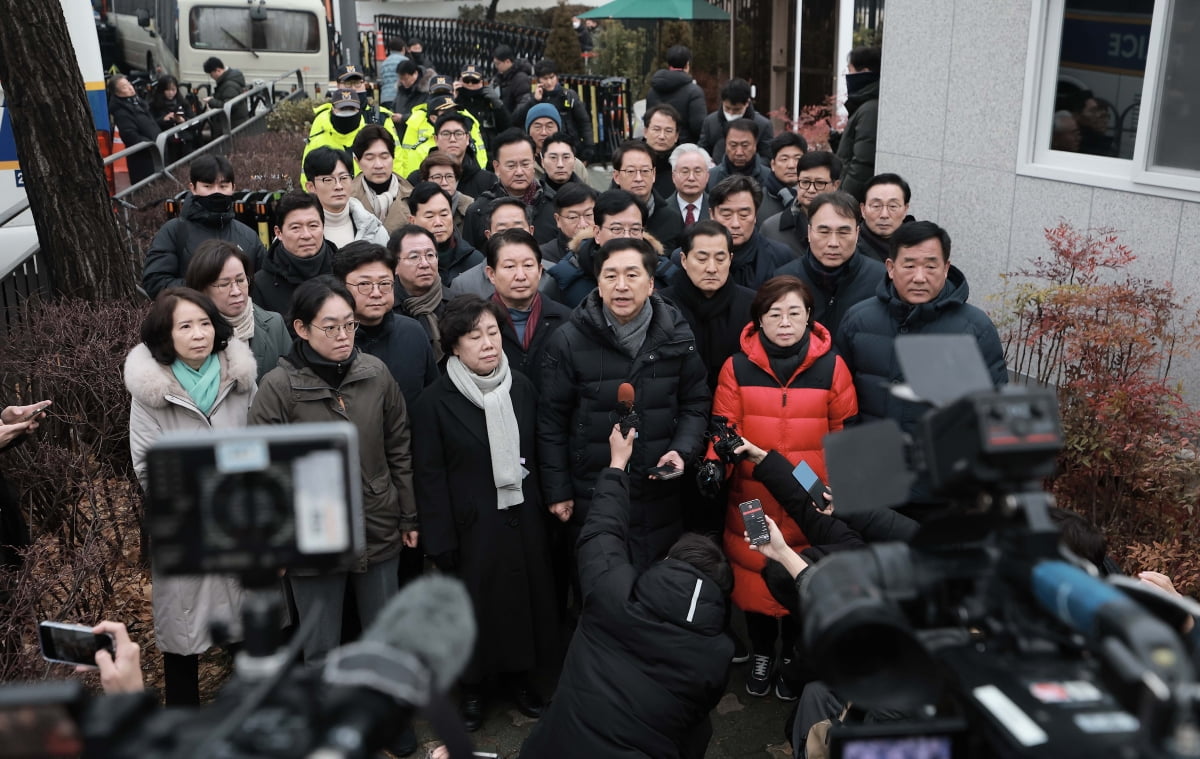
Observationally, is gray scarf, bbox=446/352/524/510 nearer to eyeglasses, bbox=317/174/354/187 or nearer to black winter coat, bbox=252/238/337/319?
black winter coat, bbox=252/238/337/319

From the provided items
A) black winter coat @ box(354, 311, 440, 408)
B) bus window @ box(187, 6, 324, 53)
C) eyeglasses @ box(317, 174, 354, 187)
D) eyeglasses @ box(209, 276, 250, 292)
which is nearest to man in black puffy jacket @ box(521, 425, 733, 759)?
black winter coat @ box(354, 311, 440, 408)

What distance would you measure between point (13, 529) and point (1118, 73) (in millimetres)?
6667

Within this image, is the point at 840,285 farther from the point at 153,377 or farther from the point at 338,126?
the point at 338,126

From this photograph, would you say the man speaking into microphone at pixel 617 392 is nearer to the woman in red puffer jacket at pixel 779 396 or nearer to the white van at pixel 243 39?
the woman in red puffer jacket at pixel 779 396

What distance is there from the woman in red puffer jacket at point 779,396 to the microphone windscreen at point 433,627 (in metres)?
2.79

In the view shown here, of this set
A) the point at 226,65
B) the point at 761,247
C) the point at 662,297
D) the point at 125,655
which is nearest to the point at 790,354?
the point at 662,297

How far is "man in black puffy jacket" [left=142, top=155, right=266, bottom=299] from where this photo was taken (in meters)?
5.67

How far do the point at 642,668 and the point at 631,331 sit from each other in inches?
68.1

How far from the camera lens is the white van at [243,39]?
62.5ft

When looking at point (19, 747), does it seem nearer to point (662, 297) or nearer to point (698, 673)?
point (698, 673)

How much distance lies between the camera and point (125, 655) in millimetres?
2266

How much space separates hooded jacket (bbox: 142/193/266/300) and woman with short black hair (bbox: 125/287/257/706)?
179 cm

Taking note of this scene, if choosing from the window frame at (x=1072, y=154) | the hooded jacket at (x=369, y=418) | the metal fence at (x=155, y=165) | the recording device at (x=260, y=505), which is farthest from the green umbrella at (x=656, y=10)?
the recording device at (x=260, y=505)

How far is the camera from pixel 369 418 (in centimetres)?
404
